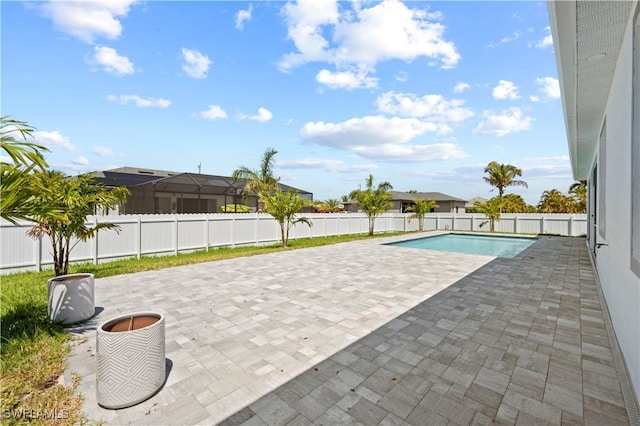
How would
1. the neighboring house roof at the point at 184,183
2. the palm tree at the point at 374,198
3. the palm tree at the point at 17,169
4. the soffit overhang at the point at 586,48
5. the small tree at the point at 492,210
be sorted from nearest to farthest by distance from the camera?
the palm tree at the point at 17,169, the soffit overhang at the point at 586,48, the neighboring house roof at the point at 184,183, the palm tree at the point at 374,198, the small tree at the point at 492,210

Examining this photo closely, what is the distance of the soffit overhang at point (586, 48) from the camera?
109 inches

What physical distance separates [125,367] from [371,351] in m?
2.33

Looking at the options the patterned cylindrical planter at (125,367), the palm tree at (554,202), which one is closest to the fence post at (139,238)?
the patterned cylindrical planter at (125,367)

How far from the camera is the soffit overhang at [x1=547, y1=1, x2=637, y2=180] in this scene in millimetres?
2771

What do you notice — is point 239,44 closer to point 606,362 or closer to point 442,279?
point 442,279

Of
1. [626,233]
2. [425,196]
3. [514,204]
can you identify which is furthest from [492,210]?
[425,196]

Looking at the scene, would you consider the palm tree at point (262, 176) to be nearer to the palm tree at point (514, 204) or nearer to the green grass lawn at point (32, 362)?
the green grass lawn at point (32, 362)

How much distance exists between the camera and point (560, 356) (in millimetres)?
3043

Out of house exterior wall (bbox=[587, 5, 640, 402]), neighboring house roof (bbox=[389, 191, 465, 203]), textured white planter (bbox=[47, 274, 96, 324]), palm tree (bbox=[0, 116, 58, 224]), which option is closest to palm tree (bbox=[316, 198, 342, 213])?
neighboring house roof (bbox=[389, 191, 465, 203])

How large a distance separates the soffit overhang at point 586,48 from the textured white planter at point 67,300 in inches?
258

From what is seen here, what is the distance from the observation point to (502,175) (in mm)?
28750

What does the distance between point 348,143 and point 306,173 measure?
8.92 metres

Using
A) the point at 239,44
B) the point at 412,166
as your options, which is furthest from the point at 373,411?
the point at 412,166

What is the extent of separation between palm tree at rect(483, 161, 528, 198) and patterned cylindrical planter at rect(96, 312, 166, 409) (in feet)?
108
